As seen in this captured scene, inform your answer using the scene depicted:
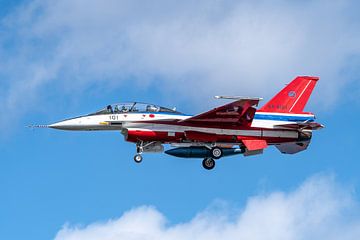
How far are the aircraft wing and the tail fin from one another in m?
1.95

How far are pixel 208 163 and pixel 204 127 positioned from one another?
2194mm

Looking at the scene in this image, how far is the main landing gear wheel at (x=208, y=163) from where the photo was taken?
49.4 metres

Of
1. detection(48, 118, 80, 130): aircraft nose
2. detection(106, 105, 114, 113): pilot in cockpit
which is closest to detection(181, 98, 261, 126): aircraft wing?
detection(106, 105, 114, 113): pilot in cockpit

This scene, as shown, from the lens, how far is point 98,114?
48.5m

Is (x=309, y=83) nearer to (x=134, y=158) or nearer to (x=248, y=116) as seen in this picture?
(x=248, y=116)

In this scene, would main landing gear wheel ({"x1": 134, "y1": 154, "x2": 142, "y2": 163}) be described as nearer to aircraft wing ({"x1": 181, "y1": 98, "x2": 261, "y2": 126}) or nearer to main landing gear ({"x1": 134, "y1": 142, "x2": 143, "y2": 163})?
main landing gear ({"x1": 134, "y1": 142, "x2": 143, "y2": 163})

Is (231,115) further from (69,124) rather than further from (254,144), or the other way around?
(69,124)

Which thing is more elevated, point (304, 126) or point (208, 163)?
point (304, 126)

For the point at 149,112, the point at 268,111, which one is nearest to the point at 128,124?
the point at 149,112

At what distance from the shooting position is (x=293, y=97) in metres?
50.2

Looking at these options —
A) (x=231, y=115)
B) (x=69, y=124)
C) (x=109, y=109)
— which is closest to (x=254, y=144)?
(x=231, y=115)

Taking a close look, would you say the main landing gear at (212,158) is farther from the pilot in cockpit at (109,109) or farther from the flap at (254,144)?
the pilot in cockpit at (109,109)

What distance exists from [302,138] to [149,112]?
8296mm

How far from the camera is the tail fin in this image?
164ft
